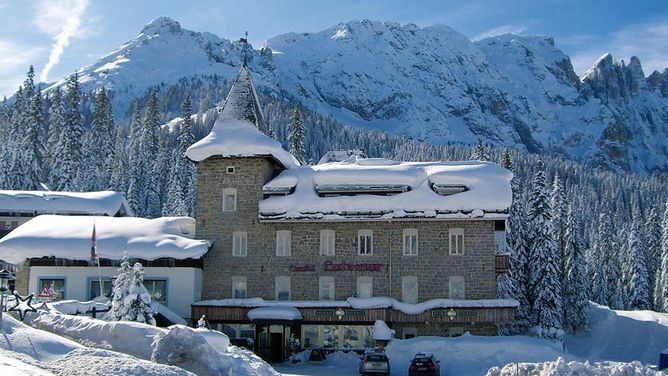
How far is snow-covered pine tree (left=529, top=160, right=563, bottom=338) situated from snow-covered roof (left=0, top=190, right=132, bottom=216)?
3714cm

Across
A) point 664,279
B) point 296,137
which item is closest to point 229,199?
point 296,137

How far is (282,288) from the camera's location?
48.8m

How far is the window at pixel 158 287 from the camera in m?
47.8

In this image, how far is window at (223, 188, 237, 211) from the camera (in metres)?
50.0

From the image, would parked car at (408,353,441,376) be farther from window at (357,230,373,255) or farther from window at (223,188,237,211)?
window at (223,188,237,211)

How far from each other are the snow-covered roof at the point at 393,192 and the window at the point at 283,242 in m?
1.41

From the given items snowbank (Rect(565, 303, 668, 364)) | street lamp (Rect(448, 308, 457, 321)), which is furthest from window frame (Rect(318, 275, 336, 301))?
snowbank (Rect(565, 303, 668, 364))

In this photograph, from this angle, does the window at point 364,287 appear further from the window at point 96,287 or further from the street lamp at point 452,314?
the window at point 96,287

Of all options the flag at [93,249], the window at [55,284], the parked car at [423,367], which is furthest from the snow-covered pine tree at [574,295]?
the window at [55,284]

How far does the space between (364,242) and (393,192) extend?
330 cm

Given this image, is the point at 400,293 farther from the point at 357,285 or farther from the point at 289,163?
the point at 289,163

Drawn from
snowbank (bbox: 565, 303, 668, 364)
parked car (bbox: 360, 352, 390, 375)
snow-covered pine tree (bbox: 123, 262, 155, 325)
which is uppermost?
snow-covered pine tree (bbox: 123, 262, 155, 325)

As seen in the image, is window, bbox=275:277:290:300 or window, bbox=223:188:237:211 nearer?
window, bbox=275:277:290:300

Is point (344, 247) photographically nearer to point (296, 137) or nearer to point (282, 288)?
point (282, 288)
